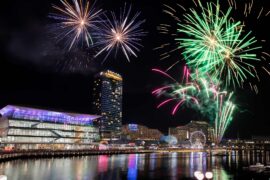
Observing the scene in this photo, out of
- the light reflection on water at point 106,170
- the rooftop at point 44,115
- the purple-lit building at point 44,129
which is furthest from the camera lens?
the rooftop at point 44,115

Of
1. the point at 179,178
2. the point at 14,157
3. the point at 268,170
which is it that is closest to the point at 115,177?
the point at 179,178

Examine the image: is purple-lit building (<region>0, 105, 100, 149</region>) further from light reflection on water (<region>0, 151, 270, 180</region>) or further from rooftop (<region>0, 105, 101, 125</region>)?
light reflection on water (<region>0, 151, 270, 180</region>)

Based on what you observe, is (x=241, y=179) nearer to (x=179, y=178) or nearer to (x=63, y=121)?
(x=179, y=178)

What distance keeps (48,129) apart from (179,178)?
78.3 m

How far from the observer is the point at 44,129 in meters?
110

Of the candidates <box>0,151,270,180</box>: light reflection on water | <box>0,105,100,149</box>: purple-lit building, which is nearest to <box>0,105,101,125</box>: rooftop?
<box>0,105,100,149</box>: purple-lit building

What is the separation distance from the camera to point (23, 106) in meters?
103

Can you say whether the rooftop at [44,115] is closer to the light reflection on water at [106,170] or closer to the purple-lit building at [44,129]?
the purple-lit building at [44,129]

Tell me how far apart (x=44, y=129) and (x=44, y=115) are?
550 cm

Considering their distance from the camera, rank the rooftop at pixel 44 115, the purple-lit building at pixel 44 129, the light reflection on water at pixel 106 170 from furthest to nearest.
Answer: the rooftop at pixel 44 115 → the purple-lit building at pixel 44 129 → the light reflection on water at pixel 106 170

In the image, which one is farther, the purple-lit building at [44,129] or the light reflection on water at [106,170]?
the purple-lit building at [44,129]

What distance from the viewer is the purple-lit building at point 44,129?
327 feet

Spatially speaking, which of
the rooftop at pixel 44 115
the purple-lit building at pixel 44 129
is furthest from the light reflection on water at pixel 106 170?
the rooftop at pixel 44 115

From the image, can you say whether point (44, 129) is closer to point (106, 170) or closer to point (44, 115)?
point (44, 115)
